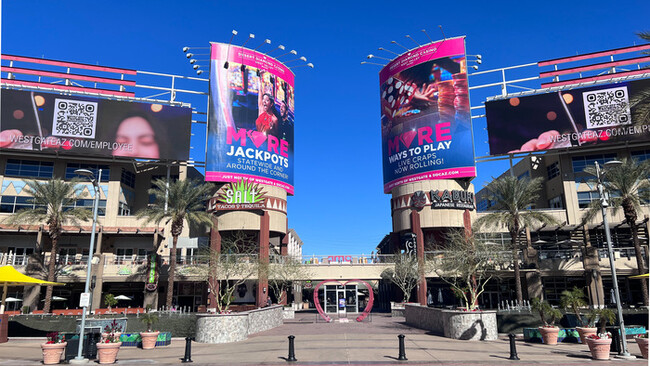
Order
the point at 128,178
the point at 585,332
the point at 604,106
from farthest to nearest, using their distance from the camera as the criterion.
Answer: the point at 128,178
the point at 604,106
the point at 585,332

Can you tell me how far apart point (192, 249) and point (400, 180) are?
27893 millimetres

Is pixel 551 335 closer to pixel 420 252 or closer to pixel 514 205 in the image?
pixel 514 205

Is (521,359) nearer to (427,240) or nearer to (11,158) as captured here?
(427,240)

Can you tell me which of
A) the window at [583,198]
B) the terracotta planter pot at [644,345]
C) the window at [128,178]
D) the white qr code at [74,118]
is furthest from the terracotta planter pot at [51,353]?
the window at [583,198]

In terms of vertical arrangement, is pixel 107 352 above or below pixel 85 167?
below

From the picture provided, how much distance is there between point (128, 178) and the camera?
5850cm

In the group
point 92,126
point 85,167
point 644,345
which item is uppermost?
point 92,126

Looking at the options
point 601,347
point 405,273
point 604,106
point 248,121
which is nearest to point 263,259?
point 405,273

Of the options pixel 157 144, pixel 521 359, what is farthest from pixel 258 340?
pixel 157 144

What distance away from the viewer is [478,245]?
40.8 meters

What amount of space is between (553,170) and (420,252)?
21.7 meters

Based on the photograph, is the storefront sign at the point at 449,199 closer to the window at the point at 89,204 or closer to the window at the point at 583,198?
the window at the point at 583,198

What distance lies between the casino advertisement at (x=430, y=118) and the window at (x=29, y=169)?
42302 mm

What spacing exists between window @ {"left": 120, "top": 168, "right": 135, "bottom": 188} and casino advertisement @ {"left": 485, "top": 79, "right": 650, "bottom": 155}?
4628 centimetres
